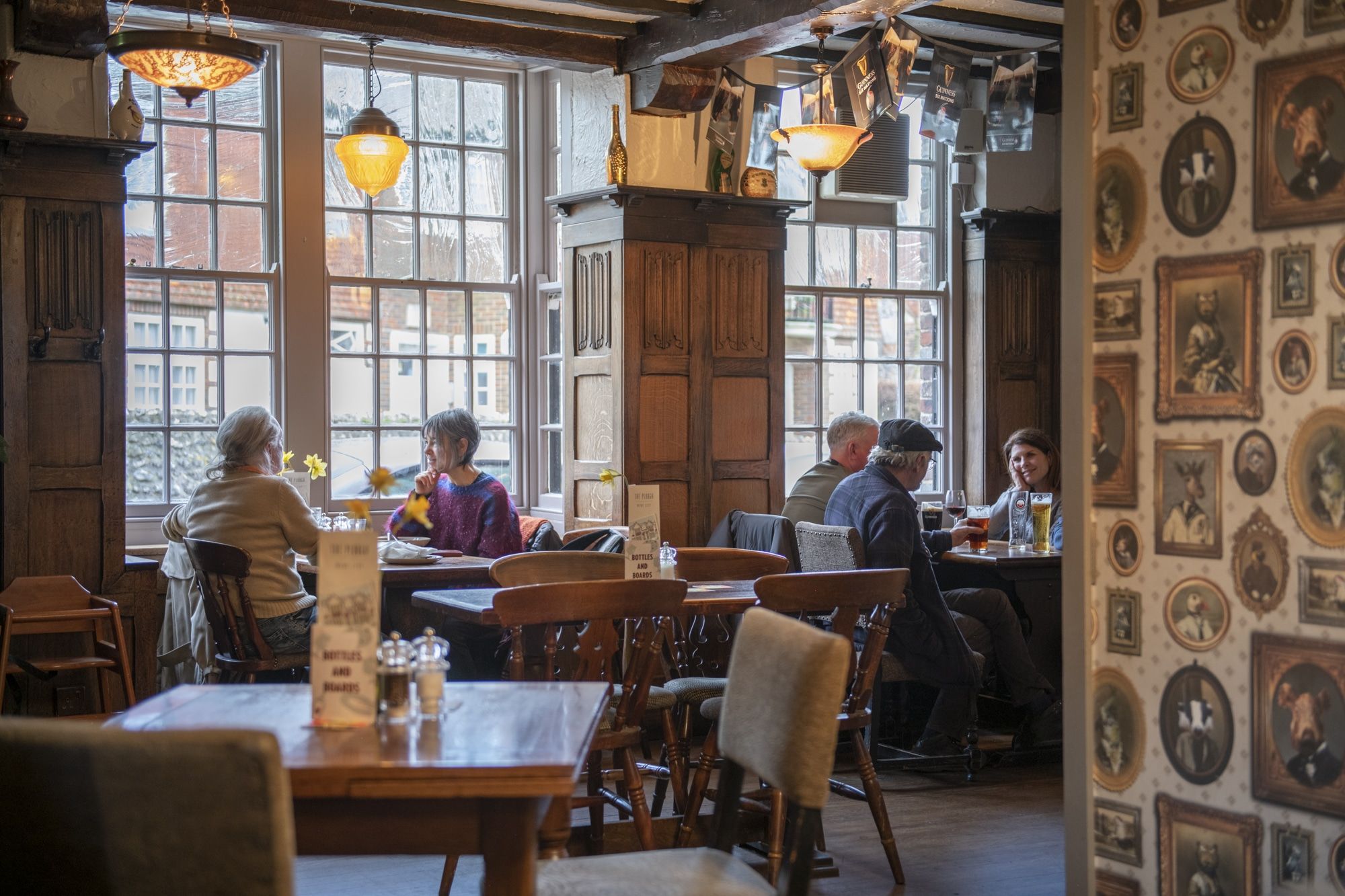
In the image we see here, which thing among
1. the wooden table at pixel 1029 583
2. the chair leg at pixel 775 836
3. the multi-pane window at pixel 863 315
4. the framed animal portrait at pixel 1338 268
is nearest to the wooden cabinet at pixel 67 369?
the chair leg at pixel 775 836

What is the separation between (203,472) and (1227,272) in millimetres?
5479

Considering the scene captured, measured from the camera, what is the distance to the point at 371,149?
6227 millimetres

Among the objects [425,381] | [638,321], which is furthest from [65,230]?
[638,321]

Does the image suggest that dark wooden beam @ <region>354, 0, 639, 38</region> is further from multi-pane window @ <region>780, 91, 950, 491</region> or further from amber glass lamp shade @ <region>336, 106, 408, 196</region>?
multi-pane window @ <region>780, 91, 950, 491</region>

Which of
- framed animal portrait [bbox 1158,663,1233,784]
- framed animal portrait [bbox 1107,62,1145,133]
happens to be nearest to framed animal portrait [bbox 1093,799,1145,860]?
framed animal portrait [bbox 1158,663,1233,784]

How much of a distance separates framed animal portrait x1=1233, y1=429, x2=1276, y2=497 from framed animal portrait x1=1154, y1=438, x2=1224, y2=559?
0.04 metres

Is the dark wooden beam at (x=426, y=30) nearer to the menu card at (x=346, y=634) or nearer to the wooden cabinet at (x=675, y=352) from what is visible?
the wooden cabinet at (x=675, y=352)

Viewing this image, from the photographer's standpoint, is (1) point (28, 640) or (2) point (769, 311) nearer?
(1) point (28, 640)

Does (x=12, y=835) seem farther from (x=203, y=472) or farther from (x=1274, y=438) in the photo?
(x=203, y=472)

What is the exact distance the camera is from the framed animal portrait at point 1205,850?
2750 millimetres

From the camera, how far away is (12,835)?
1703mm

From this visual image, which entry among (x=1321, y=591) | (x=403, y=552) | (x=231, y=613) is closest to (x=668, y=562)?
(x=403, y=552)

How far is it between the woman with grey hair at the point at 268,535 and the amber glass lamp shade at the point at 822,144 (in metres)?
2.49

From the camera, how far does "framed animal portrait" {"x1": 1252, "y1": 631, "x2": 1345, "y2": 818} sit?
2602mm
